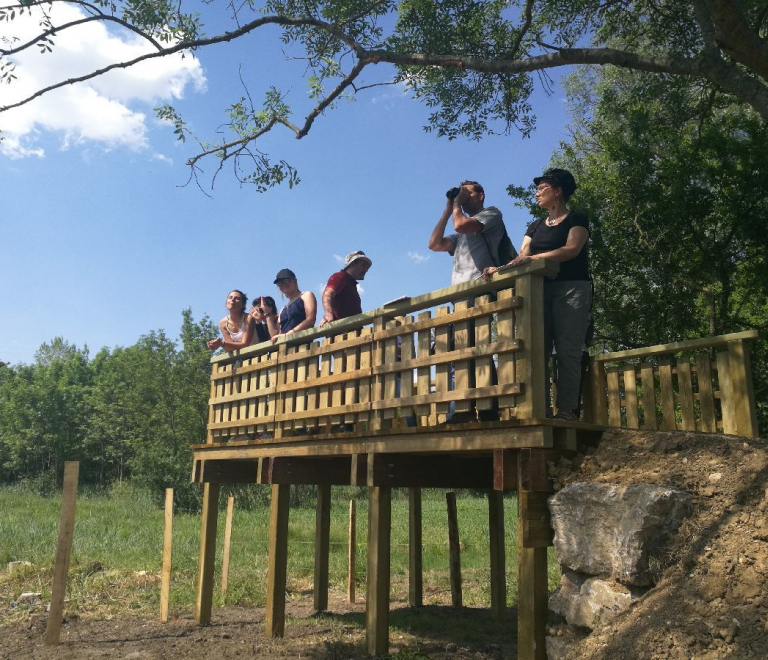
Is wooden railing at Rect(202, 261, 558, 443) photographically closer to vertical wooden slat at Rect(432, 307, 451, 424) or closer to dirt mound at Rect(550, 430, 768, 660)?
vertical wooden slat at Rect(432, 307, 451, 424)

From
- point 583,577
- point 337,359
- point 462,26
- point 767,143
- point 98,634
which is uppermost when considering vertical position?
point 462,26

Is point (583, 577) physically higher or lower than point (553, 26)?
lower

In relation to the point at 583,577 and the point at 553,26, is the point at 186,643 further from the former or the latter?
the point at 553,26

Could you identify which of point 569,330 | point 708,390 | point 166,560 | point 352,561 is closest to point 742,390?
point 708,390

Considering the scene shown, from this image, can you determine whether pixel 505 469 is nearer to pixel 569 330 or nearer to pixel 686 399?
pixel 569 330

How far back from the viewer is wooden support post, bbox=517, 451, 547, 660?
4.57 metres

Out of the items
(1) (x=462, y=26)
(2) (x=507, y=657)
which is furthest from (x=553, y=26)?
(2) (x=507, y=657)

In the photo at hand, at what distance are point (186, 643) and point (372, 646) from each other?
118 inches

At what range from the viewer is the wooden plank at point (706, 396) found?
6.28 m

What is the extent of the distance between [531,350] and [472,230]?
1.52 meters

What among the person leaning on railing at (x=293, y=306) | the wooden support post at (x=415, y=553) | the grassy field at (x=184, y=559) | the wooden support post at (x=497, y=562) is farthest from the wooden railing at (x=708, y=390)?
the grassy field at (x=184, y=559)

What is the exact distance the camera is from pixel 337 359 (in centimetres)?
689

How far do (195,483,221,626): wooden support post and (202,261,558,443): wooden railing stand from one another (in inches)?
46.2

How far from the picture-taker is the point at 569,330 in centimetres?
522
